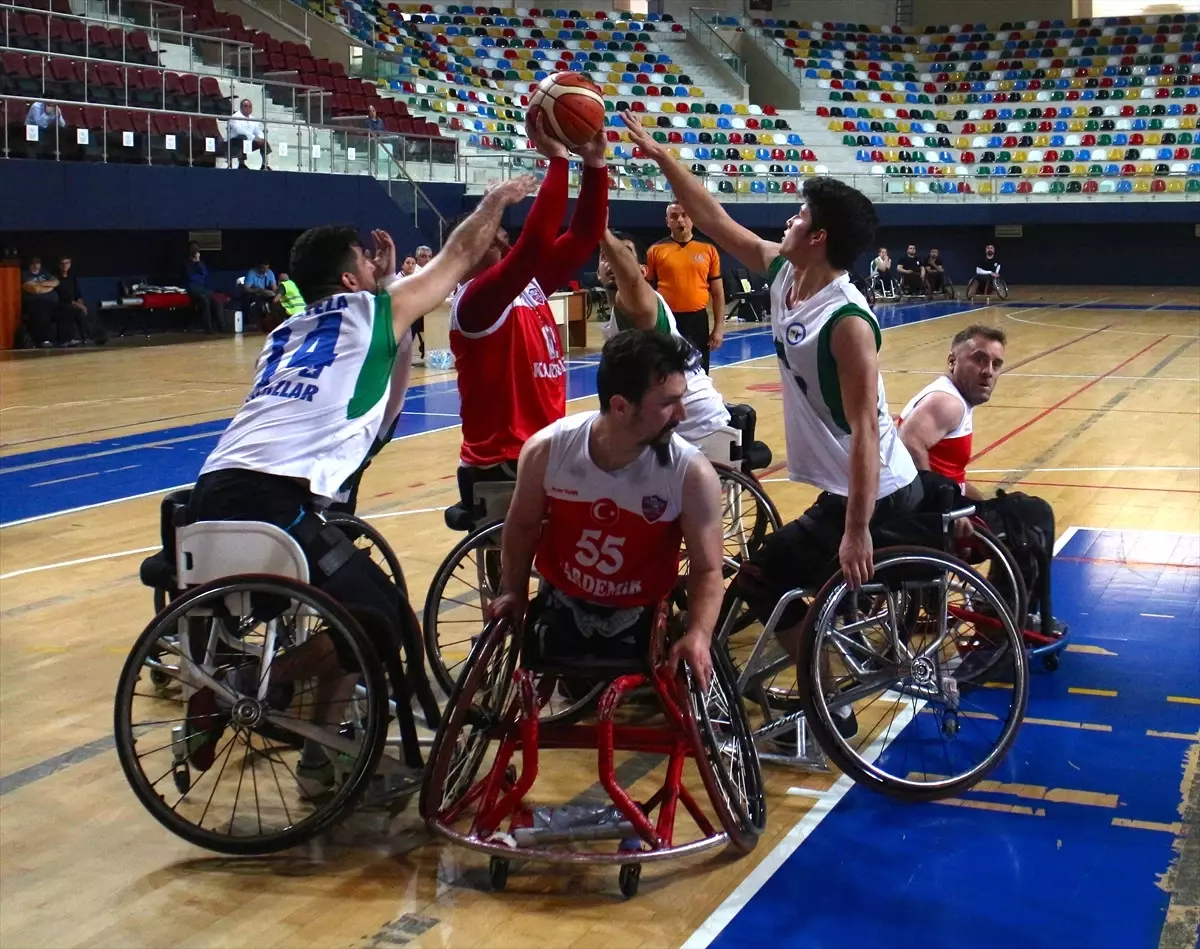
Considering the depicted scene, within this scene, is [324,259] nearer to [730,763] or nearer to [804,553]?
[804,553]

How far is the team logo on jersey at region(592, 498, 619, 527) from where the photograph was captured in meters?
3.41

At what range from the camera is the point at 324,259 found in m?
3.72

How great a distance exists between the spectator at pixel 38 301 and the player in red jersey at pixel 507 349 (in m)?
13.6

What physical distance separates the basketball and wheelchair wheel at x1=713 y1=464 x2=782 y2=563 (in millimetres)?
1441

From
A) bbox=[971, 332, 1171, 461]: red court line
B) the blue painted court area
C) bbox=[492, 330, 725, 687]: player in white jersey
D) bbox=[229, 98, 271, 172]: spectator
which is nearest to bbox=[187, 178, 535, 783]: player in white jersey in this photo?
bbox=[492, 330, 725, 687]: player in white jersey

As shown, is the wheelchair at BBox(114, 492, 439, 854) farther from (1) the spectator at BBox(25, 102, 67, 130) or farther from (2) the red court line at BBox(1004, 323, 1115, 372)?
(1) the spectator at BBox(25, 102, 67, 130)

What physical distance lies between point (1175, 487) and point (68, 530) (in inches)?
242

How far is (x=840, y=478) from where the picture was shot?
3883 mm

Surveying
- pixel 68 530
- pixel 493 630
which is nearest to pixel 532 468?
pixel 493 630

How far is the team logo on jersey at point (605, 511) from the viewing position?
3.41 metres

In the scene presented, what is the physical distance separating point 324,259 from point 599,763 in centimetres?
152

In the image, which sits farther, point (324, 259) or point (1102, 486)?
point (1102, 486)

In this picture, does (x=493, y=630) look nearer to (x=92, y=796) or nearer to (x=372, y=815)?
(x=372, y=815)

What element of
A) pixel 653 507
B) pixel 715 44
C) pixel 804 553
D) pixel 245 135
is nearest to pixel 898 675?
pixel 804 553
